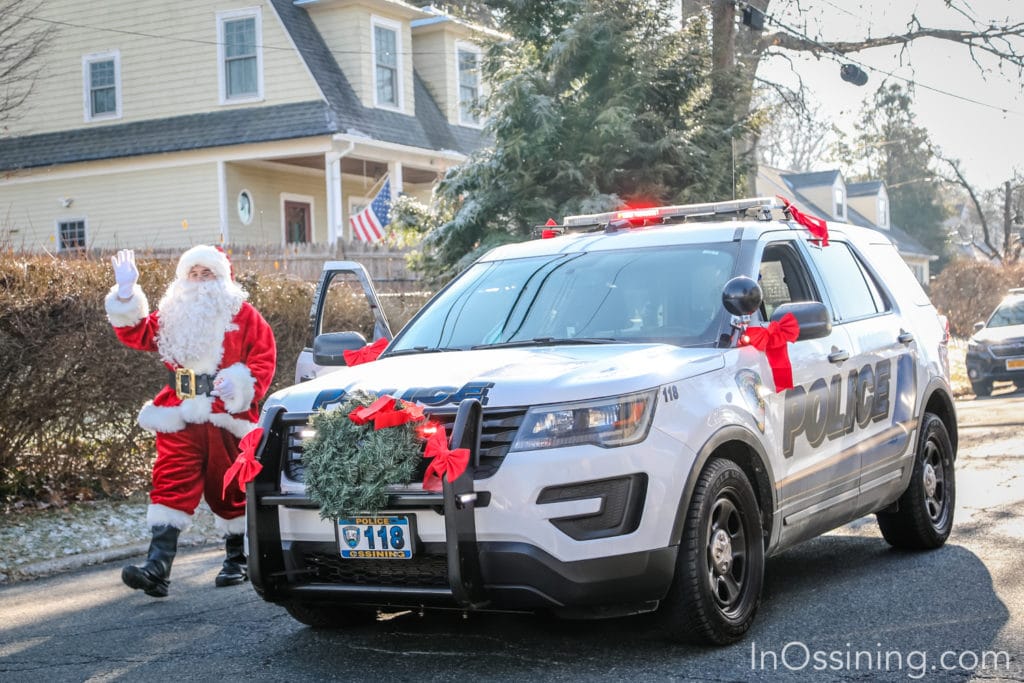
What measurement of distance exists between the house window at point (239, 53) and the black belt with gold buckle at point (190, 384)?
19666mm

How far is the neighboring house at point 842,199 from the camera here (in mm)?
50000

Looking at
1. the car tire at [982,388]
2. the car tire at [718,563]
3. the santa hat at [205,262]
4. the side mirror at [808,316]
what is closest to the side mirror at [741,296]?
the side mirror at [808,316]

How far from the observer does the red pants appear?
284 inches

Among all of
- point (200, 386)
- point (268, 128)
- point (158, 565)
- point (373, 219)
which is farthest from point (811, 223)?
point (268, 128)

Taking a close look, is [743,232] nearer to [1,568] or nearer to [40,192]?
[1,568]

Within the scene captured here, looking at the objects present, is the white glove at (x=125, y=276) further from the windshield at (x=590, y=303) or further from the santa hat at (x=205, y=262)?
the windshield at (x=590, y=303)

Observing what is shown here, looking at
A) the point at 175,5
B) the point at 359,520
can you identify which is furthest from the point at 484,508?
the point at 175,5

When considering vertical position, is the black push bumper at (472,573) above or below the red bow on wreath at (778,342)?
below

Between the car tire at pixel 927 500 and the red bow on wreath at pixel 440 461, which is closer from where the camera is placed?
the red bow on wreath at pixel 440 461

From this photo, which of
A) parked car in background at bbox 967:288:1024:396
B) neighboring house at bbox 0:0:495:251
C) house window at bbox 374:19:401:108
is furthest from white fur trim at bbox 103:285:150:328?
house window at bbox 374:19:401:108

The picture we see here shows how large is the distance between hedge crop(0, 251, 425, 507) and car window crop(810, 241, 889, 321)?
5.07 m

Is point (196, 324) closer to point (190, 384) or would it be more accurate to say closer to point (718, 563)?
point (190, 384)

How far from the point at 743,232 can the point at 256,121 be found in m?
20.7

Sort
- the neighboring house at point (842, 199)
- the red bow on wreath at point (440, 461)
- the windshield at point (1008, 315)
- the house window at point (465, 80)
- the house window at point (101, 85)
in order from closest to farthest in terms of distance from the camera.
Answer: the red bow on wreath at point (440, 461)
the windshield at point (1008, 315)
the house window at point (101, 85)
the house window at point (465, 80)
the neighboring house at point (842, 199)
